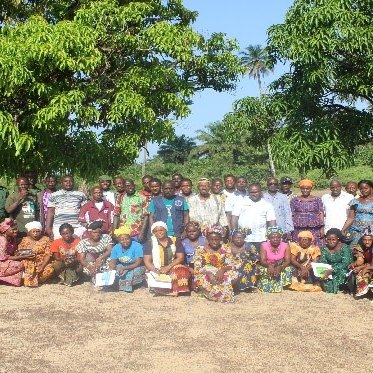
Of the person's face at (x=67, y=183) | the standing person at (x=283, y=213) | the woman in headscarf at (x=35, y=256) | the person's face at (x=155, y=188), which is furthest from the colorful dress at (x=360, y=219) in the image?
the woman in headscarf at (x=35, y=256)

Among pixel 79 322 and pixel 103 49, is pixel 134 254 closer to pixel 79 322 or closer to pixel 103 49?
pixel 79 322

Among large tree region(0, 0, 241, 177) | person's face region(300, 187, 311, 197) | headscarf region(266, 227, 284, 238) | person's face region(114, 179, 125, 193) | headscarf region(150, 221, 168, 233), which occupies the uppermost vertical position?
large tree region(0, 0, 241, 177)

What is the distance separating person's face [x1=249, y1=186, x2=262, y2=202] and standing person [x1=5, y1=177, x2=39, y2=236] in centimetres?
295

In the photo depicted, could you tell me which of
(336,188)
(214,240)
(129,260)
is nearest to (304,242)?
(336,188)

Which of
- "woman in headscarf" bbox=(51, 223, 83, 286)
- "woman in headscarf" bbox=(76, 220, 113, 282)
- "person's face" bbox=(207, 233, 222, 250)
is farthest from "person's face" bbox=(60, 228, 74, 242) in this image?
"person's face" bbox=(207, 233, 222, 250)

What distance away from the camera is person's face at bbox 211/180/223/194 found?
8.33 meters

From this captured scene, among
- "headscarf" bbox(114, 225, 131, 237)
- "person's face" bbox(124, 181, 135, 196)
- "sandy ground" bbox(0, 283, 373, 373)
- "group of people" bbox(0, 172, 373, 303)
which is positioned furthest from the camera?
"person's face" bbox(124, 181, 135, 196)

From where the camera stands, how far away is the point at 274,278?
7.63m

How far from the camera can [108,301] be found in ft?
23.4

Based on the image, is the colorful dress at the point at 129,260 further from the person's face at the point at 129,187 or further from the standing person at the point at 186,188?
the standing person at the point at 186,188

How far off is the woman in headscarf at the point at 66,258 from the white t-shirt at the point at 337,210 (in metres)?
3.37

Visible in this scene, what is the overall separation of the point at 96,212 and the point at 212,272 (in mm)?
1907

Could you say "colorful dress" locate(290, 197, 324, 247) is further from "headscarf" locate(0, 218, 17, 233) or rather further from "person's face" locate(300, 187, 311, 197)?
"headscarf" locate(0, 218, 17, 233)

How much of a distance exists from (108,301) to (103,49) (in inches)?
168
